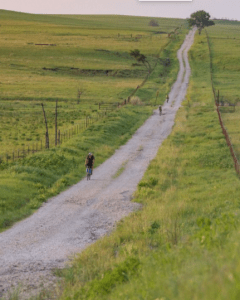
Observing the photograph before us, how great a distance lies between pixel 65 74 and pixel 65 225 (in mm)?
81821

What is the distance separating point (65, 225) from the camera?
17.1 metres

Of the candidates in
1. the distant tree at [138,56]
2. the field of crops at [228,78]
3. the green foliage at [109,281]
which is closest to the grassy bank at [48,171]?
the green foliage at [109,281]

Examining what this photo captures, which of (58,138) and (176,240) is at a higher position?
(176,240)

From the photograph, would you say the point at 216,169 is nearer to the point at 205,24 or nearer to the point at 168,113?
the point at 168,113

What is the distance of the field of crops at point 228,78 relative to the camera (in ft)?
148

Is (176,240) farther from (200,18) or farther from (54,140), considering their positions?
(200,18)

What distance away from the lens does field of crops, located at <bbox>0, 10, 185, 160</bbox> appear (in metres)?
51.8

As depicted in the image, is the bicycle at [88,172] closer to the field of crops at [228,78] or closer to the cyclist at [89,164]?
the cyclist at [89,164]

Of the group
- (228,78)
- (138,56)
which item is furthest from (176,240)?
(138,56)

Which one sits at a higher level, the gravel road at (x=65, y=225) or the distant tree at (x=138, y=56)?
the distant tree at (x=138, y=56)

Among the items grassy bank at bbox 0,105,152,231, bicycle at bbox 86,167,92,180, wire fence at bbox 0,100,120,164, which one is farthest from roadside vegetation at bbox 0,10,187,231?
bicycle at bbox 86,167,92,180

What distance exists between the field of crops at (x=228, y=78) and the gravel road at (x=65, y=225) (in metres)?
8.83

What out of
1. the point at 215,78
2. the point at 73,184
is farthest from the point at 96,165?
the point at 215,78

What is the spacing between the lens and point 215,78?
293 ft
